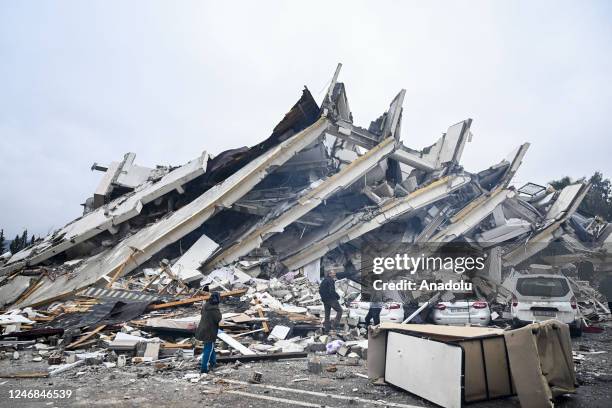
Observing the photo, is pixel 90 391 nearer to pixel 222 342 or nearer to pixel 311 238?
pixel 222 342

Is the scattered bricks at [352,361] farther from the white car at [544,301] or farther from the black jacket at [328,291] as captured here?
the white car at [544,301]

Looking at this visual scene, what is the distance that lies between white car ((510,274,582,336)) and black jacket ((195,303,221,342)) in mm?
6833

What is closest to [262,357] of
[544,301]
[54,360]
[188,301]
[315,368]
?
[315,368]

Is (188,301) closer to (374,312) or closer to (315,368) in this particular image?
(374,312)

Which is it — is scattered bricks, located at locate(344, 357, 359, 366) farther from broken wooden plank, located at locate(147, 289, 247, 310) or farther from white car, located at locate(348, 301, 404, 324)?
broken wooden plank, located at locate(147, 289, 247, 310)

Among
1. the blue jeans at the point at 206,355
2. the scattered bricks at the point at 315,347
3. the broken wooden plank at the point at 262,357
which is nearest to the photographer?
the blue jeans at the point at 206,355

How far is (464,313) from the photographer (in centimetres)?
965

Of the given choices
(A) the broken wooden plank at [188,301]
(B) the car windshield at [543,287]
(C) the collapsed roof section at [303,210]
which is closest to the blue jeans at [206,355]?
(A) the broken wooden plank at [188,301]

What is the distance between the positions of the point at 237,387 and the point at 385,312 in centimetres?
489

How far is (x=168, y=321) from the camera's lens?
8.51m

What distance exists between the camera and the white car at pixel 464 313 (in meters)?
9.60

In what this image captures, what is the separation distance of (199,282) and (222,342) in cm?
533

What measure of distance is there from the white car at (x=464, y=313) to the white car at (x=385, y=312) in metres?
0.98

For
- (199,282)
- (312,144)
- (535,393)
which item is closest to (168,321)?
(199,282)
